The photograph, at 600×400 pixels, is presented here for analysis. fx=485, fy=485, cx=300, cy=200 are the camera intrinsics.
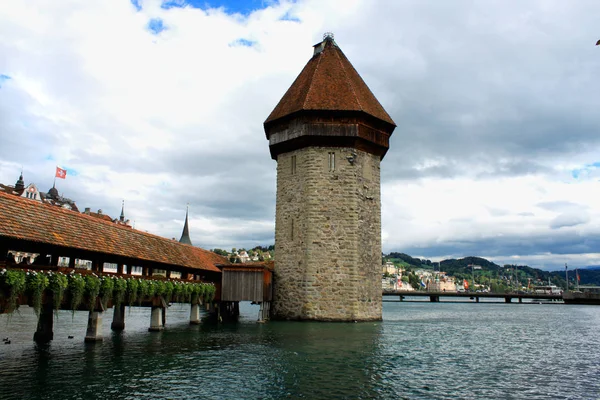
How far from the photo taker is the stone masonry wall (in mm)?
21297

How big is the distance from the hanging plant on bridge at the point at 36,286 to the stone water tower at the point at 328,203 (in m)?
12.4

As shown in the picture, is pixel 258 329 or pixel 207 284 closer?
pixel 258 329

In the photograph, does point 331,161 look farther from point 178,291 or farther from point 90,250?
point 90,250

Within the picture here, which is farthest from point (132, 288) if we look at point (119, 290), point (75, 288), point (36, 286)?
point (36, 286)

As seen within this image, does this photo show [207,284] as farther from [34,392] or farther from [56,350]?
[34,392]

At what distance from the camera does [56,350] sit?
1277 centimetres

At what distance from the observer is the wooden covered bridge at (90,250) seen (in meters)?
11.0

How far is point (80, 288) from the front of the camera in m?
12.1

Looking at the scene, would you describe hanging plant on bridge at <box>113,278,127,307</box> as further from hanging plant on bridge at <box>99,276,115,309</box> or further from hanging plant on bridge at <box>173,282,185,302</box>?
hanging plant on bridge at <box>173,282,185,302</box>

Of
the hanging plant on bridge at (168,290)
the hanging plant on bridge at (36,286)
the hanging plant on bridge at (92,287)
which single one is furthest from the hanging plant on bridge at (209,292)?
the hanging plant on bridge at (36,286)

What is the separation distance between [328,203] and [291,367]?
1162 cm

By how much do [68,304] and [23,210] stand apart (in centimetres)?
286

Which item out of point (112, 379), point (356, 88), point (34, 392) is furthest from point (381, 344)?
point (356, 88)

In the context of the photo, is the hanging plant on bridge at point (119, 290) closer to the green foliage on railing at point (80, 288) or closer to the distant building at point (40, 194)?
the green foliage on railing at point (80, 288)
